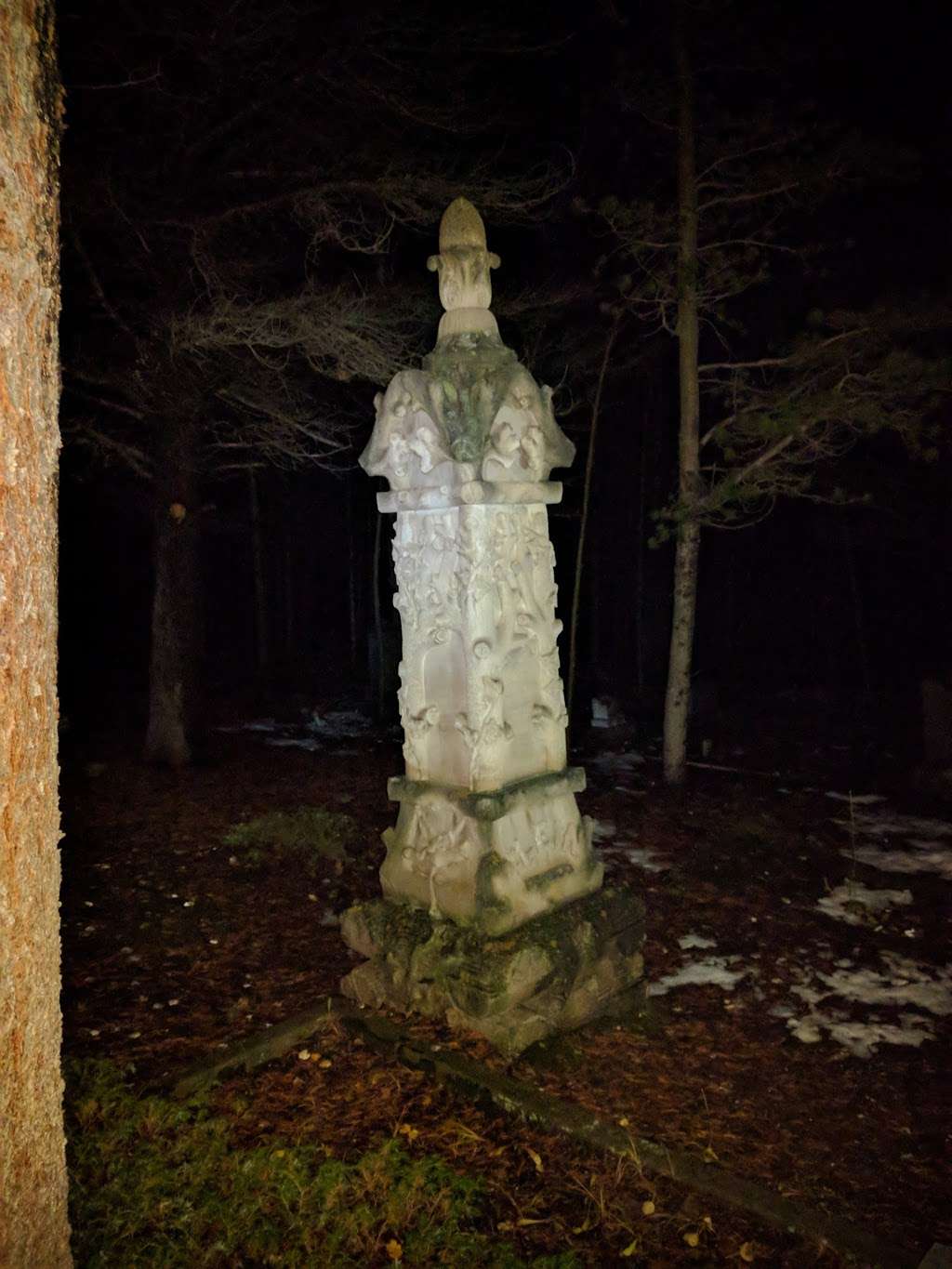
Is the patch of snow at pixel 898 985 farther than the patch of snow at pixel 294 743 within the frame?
No

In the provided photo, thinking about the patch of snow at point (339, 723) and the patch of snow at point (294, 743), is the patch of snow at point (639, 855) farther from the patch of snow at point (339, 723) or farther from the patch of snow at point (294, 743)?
the patch of snow at point (339, 723)

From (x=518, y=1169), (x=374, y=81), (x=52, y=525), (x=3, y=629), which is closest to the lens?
(x=3, y=629)

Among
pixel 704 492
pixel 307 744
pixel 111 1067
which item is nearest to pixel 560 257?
pixel 704 492

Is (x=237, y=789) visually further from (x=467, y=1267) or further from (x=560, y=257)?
(x=560, y=257)

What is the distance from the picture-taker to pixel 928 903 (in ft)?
22.4

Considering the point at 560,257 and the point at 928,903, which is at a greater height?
the point at 560,257

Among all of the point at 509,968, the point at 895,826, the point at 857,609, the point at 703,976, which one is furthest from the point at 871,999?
the point at 857,609

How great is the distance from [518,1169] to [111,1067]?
184cm

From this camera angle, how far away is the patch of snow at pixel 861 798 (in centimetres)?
984

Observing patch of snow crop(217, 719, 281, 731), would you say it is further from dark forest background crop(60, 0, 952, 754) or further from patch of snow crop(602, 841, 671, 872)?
patch of snow crop(602, 841, 671, 872)

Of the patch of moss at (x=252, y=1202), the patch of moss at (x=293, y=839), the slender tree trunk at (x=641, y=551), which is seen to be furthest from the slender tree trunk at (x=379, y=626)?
the patch of moss at (x=252, y=1202)

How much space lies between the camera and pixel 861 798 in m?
10.0

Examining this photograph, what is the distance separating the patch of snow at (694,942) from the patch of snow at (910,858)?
94.5 inches

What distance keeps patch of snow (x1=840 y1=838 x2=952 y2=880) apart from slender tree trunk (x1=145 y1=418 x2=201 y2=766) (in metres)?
7.32
